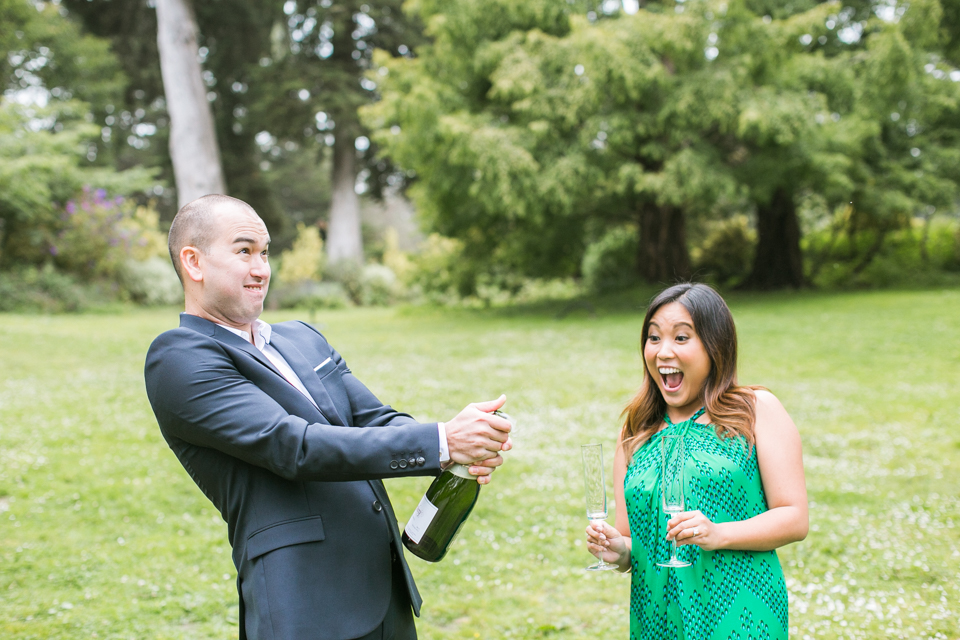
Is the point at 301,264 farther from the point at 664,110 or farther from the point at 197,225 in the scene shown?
the point at 197,225

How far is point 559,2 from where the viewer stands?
58.3 ft

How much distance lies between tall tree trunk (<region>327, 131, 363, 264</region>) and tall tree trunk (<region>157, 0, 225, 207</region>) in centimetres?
1328

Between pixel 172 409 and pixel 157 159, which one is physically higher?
pixel 157 159

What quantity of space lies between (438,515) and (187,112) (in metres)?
17.1

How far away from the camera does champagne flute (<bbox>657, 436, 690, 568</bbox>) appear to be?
7.57 feet

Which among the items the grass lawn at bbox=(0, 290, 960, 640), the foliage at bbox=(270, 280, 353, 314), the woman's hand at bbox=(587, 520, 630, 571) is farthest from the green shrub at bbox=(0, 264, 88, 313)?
the woman's hand at bbox=(587, 520, 630, 571)

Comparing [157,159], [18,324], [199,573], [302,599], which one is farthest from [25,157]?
[302,599]

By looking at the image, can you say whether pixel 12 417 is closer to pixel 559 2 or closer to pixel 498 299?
pixel 559 2

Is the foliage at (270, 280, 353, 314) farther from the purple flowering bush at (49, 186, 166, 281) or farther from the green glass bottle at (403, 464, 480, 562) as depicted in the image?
the green glass bottle at (403, 464, 480, 562)

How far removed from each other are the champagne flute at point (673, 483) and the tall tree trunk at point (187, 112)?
1635 cm

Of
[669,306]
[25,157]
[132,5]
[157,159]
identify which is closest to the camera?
[669,306]

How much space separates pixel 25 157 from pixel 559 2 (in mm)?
14550

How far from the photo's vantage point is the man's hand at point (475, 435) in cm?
210

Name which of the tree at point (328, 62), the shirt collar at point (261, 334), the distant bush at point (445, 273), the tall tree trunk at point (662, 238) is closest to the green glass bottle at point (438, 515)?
the shirt collar at point (261, 334)
